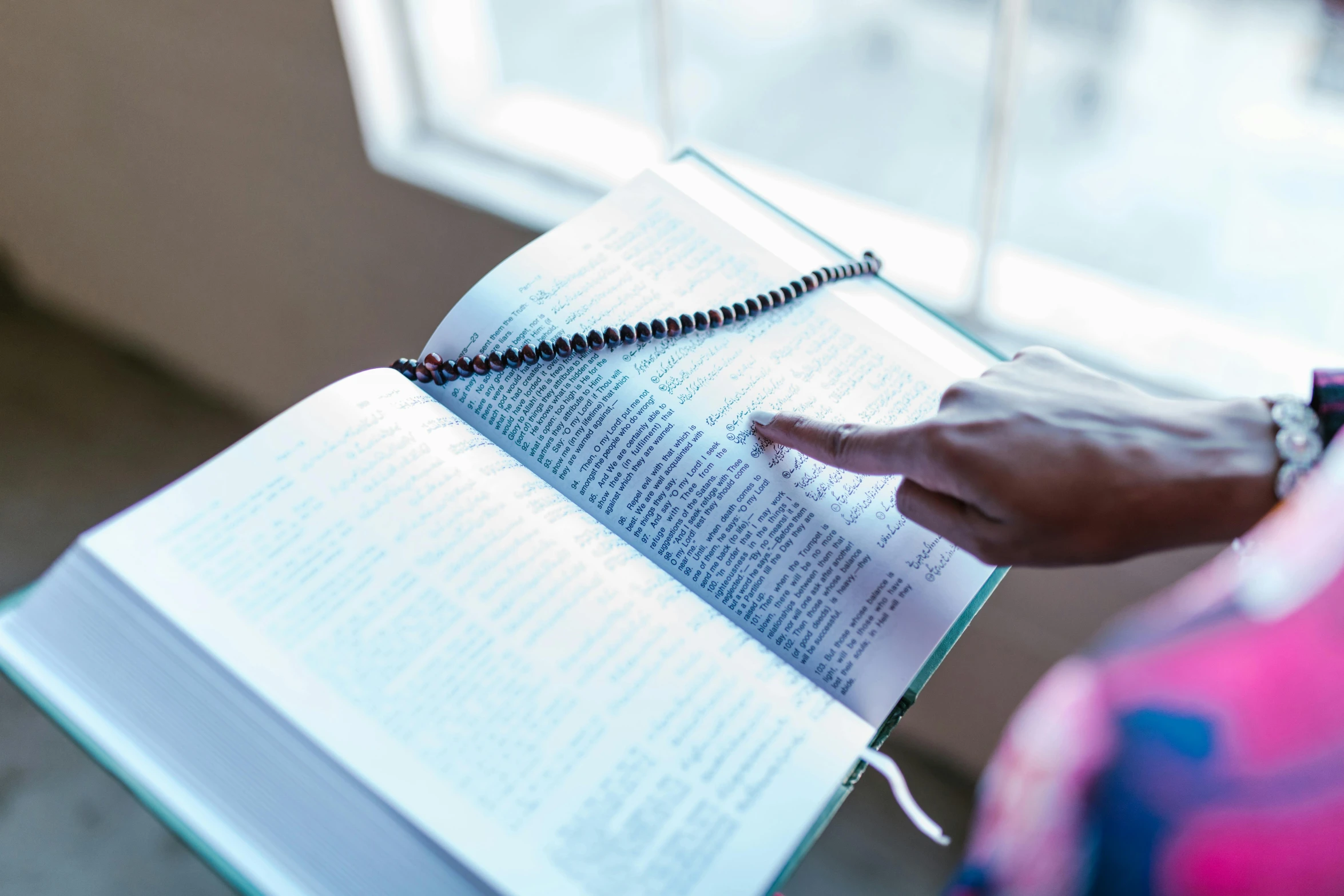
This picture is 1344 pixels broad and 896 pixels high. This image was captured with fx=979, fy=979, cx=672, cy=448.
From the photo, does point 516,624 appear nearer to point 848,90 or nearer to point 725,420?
point 725,420

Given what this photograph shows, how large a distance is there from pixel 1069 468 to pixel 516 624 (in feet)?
1.09

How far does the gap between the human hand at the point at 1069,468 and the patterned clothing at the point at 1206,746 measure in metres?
0.22

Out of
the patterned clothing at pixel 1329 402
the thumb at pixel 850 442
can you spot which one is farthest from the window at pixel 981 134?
the thumb at pixel 850 442

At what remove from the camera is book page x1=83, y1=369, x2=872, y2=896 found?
0.47 meters

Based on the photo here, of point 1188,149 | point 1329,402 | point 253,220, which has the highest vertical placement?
point 1188,149

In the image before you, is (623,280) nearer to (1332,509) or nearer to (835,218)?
(1332,509)

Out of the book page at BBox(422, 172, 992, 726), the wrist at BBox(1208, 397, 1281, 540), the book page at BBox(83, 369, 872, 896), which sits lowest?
the book page at BBox(83, 369, 872, 896)

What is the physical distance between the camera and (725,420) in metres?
0.65

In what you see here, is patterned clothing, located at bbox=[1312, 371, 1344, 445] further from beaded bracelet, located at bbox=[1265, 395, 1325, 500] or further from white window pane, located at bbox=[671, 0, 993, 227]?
white window pane, located at bbox=[671, 0, 993, 227]

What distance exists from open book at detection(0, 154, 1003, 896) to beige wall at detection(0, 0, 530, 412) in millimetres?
686

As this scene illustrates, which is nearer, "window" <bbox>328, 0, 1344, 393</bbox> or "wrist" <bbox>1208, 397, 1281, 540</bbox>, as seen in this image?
"wrist" <bbox>1208, 397, 1281, 540</bbox>

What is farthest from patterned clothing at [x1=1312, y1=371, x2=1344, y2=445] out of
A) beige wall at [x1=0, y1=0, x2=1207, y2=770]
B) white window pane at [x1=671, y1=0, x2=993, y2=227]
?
white window pane at [x1=671, y1=0, x2=993, y2=227]

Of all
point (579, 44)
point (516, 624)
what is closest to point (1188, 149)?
point (579, 44)

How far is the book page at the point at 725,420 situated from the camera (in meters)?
0.59
